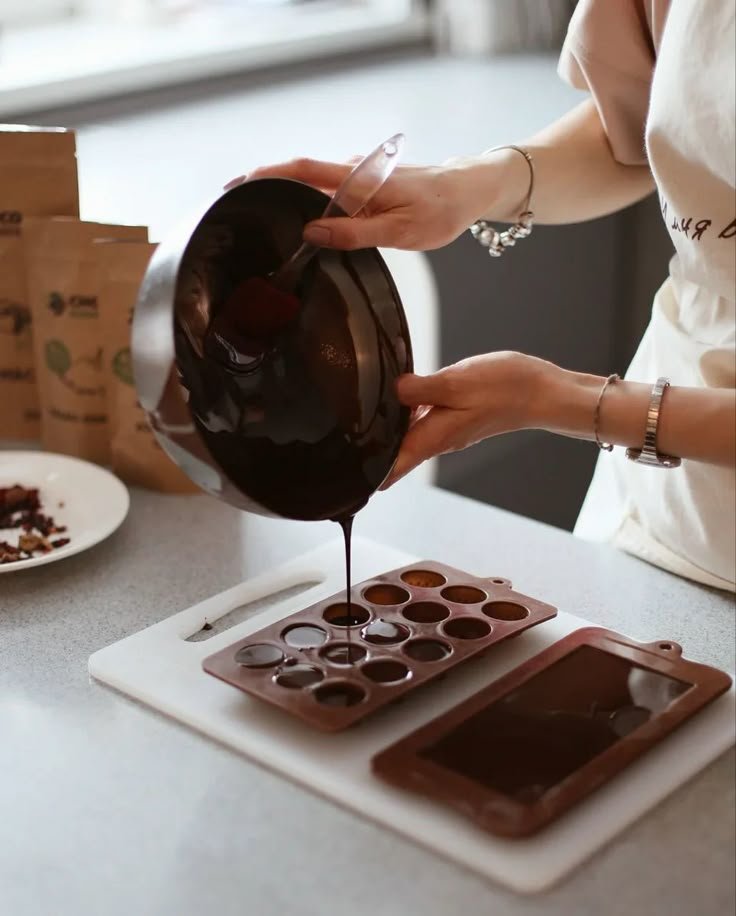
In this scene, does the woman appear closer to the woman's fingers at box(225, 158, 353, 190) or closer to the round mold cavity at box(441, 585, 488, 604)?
the woman's fingers at box(225, 158, 353, 190)

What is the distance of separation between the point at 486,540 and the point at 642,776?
417 millimetres

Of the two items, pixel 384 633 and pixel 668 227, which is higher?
pixel 668 227

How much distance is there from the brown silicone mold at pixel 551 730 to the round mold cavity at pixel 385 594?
14 cm

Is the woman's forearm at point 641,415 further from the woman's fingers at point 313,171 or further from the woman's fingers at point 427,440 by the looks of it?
the woman's fingers at point 313,171

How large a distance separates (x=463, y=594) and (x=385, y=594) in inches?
2.6

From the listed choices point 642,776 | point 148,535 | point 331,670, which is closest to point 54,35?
point 148,535

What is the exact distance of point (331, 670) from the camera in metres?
0.94

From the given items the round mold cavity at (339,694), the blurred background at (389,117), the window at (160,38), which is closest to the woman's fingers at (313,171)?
the round mold cavity at (339,694)

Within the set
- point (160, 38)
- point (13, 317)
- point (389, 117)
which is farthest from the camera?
point (160, 38)

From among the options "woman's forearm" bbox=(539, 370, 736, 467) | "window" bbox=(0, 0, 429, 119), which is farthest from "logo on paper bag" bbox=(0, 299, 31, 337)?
"window" bbox=(0, 0, 429, 119)

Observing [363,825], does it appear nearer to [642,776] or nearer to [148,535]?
[642,776]

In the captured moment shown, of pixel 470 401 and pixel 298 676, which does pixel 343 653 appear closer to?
pixel 298 676


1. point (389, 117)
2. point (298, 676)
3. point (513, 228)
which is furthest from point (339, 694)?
point (389, 117)

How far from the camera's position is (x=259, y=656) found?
0.96 meters
